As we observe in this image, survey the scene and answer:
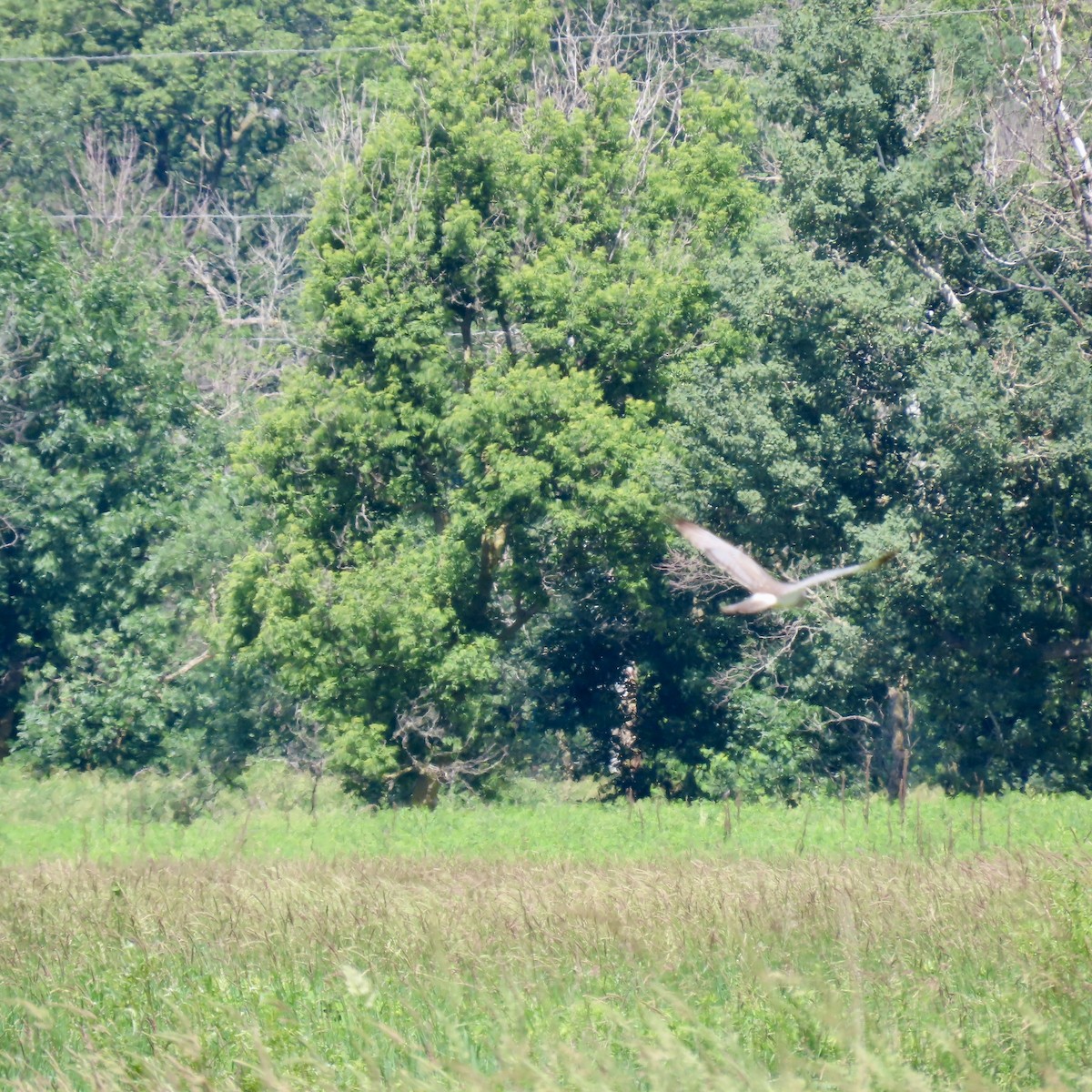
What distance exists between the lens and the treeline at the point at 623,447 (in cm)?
1716

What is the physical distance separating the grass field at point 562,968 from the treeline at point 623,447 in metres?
6.89

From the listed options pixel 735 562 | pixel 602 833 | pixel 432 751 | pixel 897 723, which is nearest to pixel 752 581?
pixel 735 562

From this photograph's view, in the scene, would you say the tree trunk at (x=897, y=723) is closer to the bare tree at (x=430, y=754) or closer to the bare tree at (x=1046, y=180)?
the bare tree at (x=430, y=754)

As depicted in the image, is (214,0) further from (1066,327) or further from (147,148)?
(1066,327)

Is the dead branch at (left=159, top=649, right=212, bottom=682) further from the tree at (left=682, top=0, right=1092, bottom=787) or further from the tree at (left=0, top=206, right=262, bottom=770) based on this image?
the tree at (left=682, top=0, right=1092, bottom=787)

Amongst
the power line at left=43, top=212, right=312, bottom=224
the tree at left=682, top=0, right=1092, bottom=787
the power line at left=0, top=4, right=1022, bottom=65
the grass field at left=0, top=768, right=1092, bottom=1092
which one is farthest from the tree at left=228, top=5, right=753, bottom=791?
the power line at left=43, top=212, right=312, bottom=224

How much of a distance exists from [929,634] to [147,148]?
95.1ft

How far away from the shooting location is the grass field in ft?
14.7

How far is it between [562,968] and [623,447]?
1234cm

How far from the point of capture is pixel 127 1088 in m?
4.54

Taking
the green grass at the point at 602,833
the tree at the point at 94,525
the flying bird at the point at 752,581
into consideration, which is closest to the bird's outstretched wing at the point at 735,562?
the flying bird at the point at 752,581

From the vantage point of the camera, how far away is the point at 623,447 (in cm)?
1817

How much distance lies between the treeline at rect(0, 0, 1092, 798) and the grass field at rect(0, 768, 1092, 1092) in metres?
6.89

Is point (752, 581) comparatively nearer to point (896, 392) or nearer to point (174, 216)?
point (896, 392)
